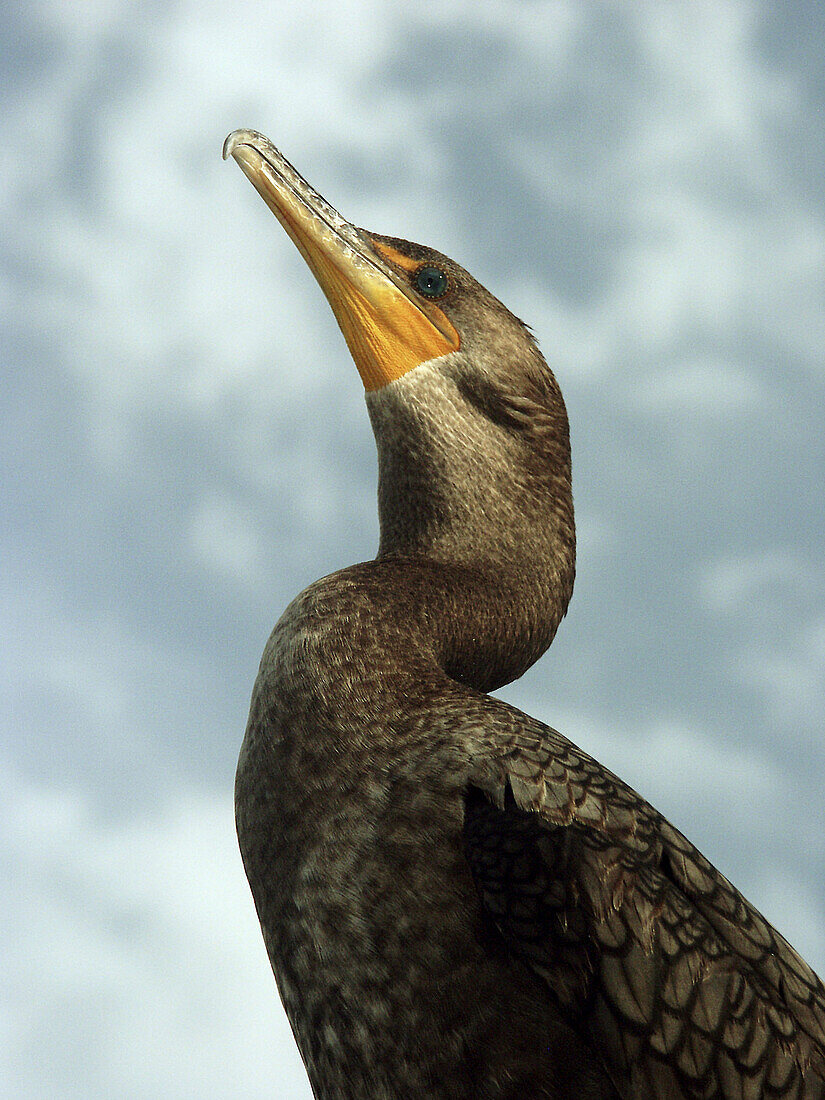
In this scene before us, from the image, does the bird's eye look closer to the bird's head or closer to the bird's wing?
the bird's head

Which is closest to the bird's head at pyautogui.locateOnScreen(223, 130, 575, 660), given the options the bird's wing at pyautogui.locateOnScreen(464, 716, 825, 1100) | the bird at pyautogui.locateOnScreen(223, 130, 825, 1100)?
the bird at pyautogui.locateOnScreen(223, 130, 825, 1100)

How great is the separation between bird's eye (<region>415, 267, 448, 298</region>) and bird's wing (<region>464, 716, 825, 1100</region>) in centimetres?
211

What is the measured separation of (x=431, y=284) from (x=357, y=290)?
0.32 m

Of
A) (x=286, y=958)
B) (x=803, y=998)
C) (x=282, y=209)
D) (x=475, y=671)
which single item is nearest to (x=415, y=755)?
(x=286, y=958)

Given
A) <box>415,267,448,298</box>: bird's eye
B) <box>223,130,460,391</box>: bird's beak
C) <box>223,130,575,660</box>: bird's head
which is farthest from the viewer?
<box>415,267,448,298</box>: bird's eye

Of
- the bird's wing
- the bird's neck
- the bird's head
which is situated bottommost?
the bird's wing

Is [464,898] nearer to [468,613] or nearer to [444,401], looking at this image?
[468,613]

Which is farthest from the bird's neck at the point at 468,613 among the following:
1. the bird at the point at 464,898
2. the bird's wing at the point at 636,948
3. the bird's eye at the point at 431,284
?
the bird's eye at the point at 431,284

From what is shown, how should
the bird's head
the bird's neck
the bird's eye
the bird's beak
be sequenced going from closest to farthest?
the bird's neck → the bird's head → the bird's beak → the bird's eye

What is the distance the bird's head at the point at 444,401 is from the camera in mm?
3928

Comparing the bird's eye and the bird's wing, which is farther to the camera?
the bird's eye

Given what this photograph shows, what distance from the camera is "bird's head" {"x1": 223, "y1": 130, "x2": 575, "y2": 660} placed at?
12.9ft

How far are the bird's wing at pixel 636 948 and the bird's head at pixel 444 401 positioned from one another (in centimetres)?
121

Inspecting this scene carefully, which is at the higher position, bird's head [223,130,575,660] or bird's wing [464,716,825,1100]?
bird's head [223,130,575,660]
